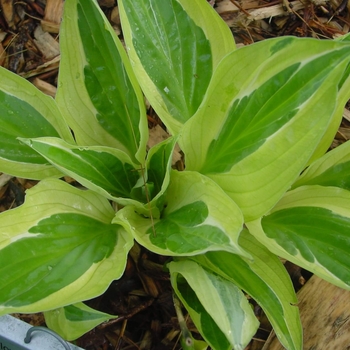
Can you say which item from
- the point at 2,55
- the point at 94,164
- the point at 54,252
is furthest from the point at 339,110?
the point at 2,55

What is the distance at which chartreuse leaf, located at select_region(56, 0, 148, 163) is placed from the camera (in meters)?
0.91

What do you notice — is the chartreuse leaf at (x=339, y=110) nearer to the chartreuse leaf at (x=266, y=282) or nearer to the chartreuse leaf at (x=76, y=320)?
the chartreuse leaf at (x=266, y=282)

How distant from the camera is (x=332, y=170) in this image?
100cm

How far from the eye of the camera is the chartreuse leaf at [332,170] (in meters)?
0.98

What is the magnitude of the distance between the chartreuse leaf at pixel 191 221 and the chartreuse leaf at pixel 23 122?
→ 234 millimetres

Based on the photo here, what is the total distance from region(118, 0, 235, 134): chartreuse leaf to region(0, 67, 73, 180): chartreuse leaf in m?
0.20

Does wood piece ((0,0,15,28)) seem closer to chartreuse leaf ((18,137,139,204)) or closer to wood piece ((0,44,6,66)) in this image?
wood piece ((0,44,6,66))

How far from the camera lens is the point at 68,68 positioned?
3.10ft

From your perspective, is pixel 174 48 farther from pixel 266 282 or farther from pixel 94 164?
pixel 266 282

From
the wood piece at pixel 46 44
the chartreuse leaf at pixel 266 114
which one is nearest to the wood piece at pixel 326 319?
the chartreuse leaf at pixel 266 114

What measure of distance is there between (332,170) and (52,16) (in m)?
0.93

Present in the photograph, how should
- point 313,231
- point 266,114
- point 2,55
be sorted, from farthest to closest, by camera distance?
point 2,55 → point 313,231 → point 266,114

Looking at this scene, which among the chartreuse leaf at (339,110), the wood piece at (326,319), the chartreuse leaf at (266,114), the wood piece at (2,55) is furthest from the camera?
the wood piece at (2,55)

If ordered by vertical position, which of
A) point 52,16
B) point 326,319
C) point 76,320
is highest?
point 52,16
